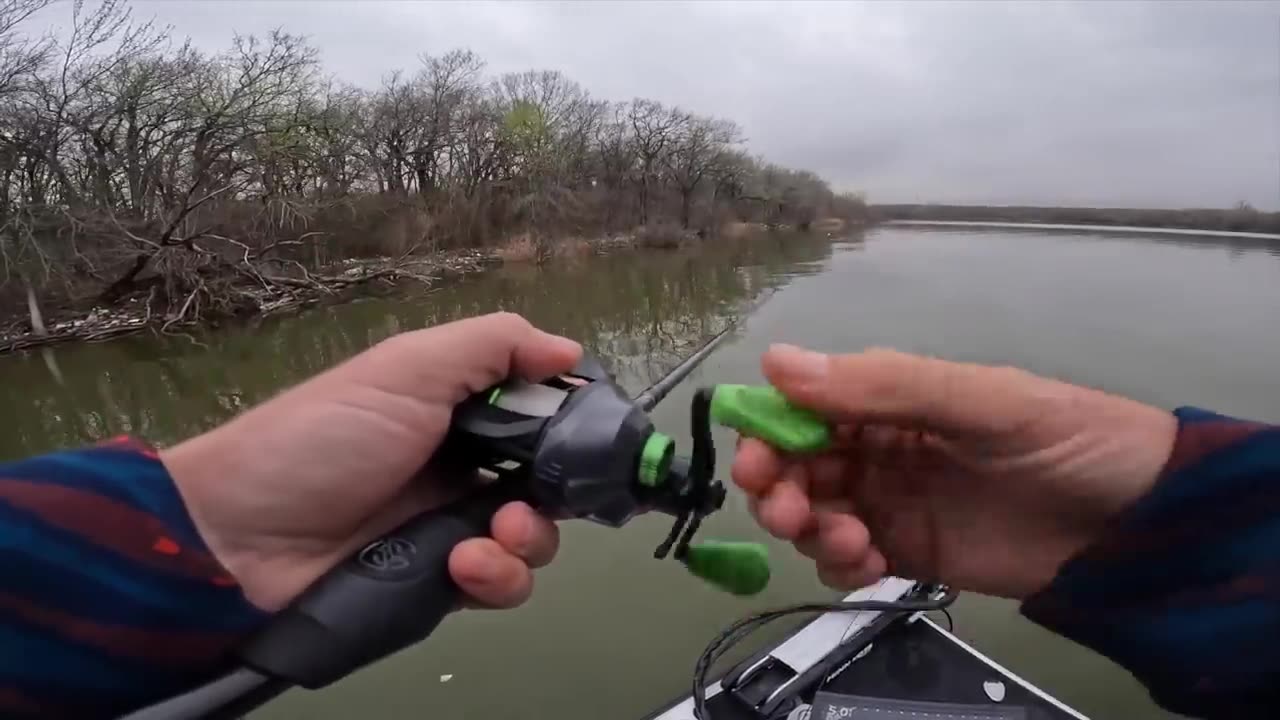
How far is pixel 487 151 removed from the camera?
3061 centimetres

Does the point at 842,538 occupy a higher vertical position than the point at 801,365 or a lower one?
lower

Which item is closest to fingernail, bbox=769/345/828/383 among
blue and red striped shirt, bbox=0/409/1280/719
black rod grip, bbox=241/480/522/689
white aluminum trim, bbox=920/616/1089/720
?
blue and red striped shirt, bbox=0/409/1280/719

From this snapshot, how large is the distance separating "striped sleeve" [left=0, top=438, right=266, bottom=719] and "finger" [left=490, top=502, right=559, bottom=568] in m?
0.47

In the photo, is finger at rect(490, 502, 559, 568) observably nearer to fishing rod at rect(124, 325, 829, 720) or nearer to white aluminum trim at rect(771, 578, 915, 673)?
fishing rod at rect(124, 325, 829, 720)

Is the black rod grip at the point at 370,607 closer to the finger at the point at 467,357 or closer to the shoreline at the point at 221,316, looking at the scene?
the finger at the point at 467,357

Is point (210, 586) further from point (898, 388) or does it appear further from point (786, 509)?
point (898, 388)

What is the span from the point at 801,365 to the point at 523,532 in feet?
2.17

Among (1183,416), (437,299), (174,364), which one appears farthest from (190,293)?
(1183,416)

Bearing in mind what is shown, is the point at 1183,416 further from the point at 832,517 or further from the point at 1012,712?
the point at 1012,712

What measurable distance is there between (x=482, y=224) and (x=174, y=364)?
58.9ft

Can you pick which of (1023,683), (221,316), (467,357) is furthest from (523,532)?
(221,316)

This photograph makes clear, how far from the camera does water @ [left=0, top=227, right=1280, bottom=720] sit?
374 centimetres

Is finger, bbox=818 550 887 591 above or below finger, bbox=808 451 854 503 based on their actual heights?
below

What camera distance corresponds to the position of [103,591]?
3.90ft
